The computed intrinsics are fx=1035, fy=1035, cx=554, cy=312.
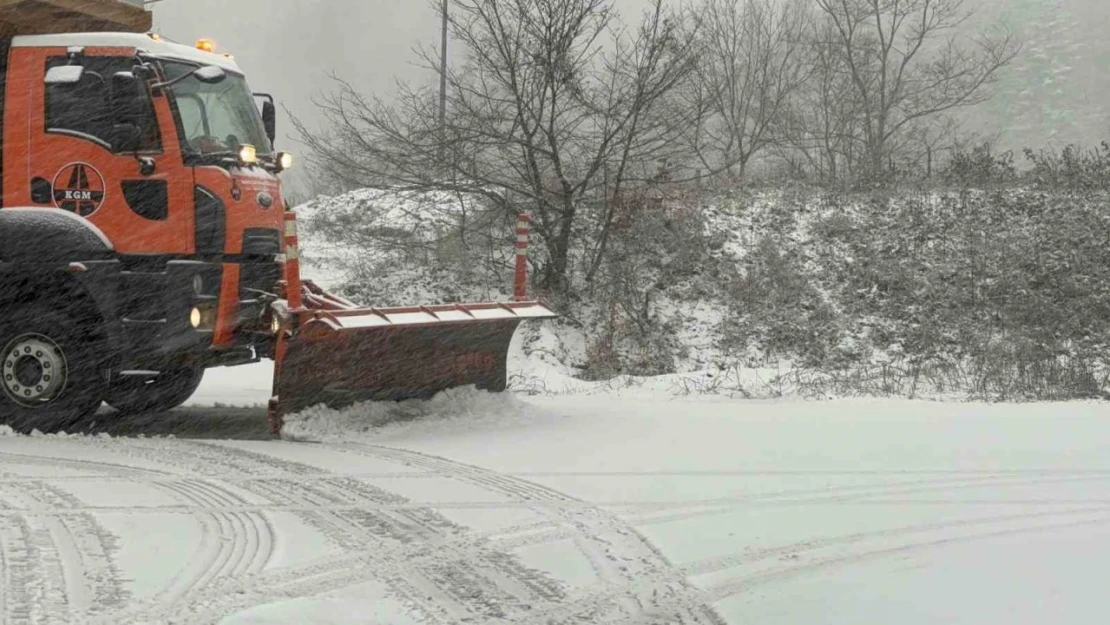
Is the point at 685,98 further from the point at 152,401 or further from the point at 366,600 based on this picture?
the point at 366,600

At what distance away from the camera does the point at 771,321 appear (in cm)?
1620

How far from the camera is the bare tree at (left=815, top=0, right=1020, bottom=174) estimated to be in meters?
24.6

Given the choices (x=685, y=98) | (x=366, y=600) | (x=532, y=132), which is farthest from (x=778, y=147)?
(x=366, y=600)

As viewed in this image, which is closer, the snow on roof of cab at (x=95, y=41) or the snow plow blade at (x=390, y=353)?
the snow plow blade at (x=390, y=353)

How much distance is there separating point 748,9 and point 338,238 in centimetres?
1627

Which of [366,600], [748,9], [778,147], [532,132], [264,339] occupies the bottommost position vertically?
[366,600]

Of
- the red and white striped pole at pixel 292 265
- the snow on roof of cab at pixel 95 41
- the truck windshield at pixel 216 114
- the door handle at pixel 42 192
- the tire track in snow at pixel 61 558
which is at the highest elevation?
the snow on roof of cab at pixel 95 41

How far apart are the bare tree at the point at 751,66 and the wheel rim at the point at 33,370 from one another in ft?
61.0

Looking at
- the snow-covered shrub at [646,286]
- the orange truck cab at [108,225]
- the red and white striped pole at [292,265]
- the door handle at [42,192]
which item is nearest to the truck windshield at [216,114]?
the orange truck cab at [108,225]

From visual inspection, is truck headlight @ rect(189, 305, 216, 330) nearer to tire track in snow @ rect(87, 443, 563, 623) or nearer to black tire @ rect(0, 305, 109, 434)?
black tire @ rect(0, 305, 109, 434)

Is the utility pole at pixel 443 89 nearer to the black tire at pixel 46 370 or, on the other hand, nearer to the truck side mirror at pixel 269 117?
the truck side mirror at pixel 269 117

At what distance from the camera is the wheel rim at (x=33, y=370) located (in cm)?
743

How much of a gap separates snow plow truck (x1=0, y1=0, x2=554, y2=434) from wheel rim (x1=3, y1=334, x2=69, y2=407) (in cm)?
1

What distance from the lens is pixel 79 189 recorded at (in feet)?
23.9
